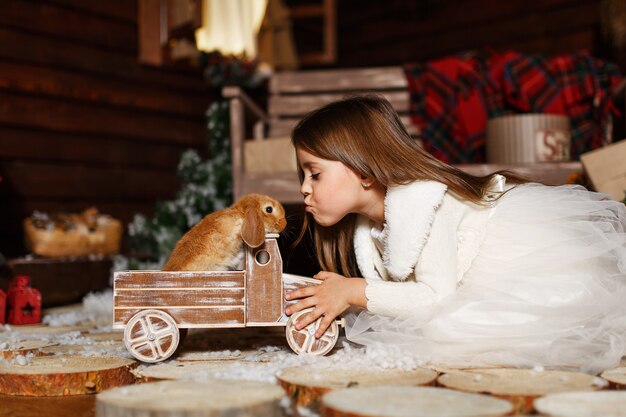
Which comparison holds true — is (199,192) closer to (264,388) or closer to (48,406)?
(48,406)

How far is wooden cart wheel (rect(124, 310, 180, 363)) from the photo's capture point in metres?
1.34

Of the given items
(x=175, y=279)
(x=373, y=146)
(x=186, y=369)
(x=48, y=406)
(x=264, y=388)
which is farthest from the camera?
(x=373, y=146)

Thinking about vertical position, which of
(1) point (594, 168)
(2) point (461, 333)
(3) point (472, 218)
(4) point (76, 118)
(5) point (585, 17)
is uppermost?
(5) point (585, 17)

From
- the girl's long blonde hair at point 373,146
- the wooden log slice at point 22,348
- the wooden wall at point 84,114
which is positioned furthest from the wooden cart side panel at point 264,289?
the wooden wall at point 84,114

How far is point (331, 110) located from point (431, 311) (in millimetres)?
521

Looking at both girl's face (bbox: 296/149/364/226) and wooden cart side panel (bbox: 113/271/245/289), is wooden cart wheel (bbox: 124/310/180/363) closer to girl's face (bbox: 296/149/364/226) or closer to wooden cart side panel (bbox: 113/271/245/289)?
wooden cart side panel (bbox: 113/271/245/289)

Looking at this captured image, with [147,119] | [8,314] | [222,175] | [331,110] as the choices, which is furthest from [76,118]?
[331,110]

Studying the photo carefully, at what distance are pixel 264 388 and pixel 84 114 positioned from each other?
3.08 m

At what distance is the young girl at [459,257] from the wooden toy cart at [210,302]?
0.04 meters

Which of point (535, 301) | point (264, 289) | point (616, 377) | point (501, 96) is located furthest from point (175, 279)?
point (501, 96)

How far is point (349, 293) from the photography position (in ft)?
4.64

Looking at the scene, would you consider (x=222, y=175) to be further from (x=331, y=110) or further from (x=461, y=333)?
(x=461, y=333)

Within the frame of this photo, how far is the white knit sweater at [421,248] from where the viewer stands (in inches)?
55.3

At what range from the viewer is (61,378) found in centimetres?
121
